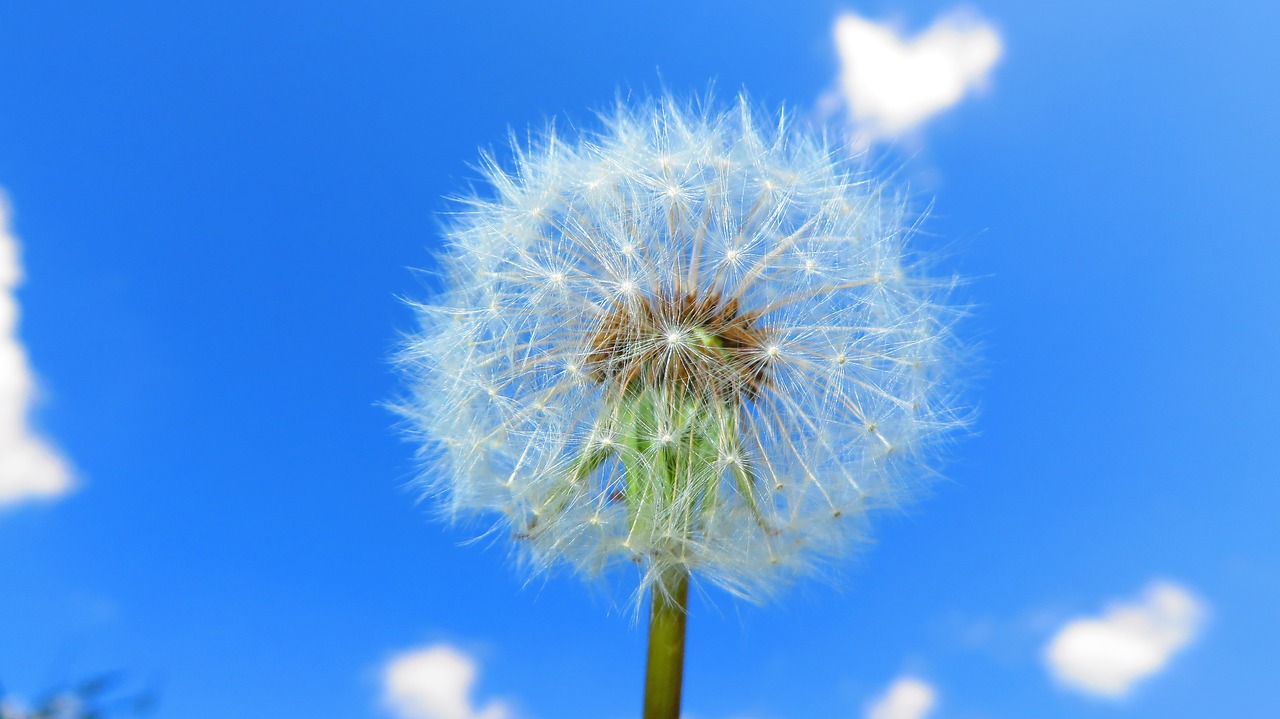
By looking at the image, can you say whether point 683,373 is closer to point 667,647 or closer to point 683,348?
point 683,348

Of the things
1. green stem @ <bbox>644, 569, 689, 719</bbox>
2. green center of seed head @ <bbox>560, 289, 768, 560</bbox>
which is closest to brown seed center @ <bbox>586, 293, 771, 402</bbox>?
green center of seed head @ <bbox>560, 289, 768, 560</bbox>

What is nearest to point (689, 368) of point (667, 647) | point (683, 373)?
point (683, 373)

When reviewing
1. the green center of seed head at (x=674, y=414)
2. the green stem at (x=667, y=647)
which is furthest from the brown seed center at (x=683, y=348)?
the green stem at (x=667, y=647)

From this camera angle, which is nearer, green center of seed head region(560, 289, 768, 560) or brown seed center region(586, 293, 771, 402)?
green center of seed head region(560, 289, 768, 560)

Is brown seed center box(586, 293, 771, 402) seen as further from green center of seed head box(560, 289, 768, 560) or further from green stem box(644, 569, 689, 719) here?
green stem box(644, 569, 689, 719)

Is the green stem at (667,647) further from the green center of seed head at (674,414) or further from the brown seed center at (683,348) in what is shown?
the brown seed center at (683,348)

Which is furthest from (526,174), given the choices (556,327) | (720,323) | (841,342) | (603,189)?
(841,342)
